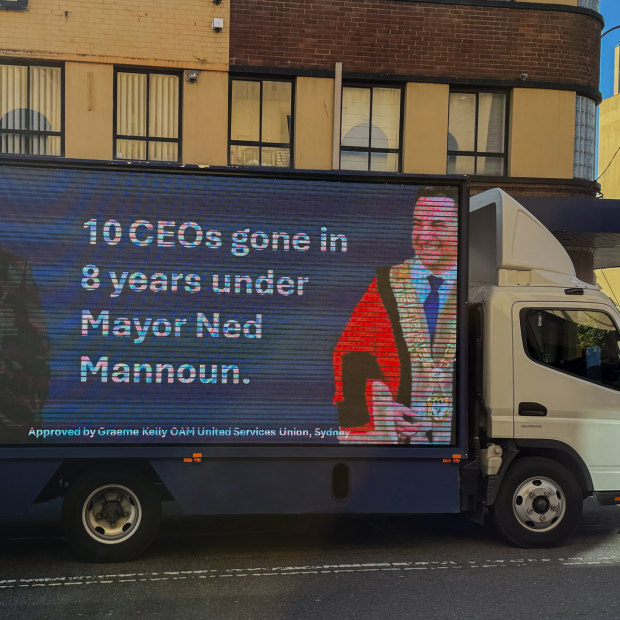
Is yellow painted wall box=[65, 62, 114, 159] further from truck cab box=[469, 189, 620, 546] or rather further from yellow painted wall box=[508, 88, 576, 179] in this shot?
truck cab box=[469, 189, 620, 546]

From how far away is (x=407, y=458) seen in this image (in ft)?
23.9

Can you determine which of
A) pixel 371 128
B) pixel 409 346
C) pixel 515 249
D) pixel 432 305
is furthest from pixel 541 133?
pixel 409 346

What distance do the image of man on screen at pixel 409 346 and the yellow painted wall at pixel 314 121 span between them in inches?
306

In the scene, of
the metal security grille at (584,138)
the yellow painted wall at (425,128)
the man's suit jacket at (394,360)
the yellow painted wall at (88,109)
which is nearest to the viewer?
the man's suit jacket at (394,360)

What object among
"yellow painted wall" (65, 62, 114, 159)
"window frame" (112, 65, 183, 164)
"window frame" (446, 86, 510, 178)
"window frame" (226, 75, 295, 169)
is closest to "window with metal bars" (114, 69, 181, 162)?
"window frame" (112, 65, 183, 164)

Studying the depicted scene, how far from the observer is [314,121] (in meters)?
14.9

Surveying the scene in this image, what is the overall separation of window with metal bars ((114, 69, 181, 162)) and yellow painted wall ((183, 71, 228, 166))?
0.23m

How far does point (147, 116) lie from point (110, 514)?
30.6 feet

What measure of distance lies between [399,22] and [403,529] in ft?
32.3

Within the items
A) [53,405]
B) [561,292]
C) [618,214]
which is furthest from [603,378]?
[618,214]

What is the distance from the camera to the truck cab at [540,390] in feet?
24.9

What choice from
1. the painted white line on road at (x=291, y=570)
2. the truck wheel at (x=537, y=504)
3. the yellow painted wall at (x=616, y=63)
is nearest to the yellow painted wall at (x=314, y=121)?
the truck wheel at (x=537, y=504)

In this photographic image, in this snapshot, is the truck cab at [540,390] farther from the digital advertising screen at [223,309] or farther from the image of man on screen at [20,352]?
the image of man on screen at [20,352]

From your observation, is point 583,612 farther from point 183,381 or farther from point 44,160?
point 44,160
